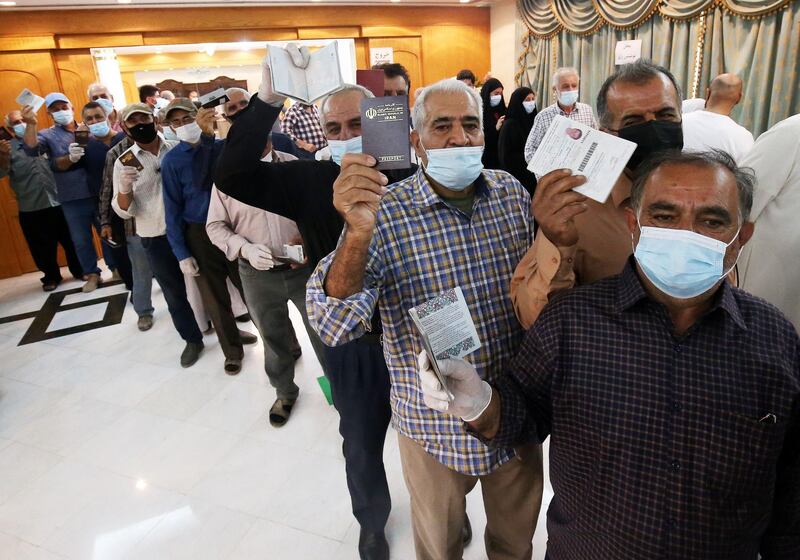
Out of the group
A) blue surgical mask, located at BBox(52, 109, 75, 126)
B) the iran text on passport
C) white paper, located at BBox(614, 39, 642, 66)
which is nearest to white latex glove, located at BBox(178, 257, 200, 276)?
the iran text on passport

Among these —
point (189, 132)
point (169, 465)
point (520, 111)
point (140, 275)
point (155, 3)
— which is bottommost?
point (169, 465)

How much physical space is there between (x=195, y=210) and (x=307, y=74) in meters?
1.88

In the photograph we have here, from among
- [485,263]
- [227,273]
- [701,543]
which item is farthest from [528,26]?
[701,543]

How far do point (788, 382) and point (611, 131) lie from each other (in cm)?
75

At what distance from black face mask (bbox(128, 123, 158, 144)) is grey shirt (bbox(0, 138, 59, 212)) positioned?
2.80 metres

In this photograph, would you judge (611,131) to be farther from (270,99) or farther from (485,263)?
(270,99)

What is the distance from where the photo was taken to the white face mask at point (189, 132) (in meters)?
2.62

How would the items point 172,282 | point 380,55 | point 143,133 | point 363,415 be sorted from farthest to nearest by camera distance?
point 380,55 < point 172,282 < point 143,133 < point 363,415

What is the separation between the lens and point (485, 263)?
4.09ft

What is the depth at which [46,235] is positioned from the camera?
5223 millimetres

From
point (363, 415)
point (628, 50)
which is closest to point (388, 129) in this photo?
point (363, 415)

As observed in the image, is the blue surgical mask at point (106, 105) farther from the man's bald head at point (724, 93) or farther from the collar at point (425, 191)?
the man's bald head at point (724, 93)

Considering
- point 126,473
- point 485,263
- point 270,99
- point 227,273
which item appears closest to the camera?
point 485,263

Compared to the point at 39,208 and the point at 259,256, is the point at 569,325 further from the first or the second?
the point at 39,208
